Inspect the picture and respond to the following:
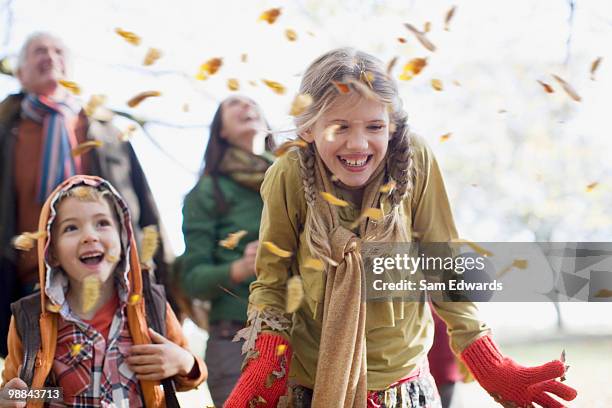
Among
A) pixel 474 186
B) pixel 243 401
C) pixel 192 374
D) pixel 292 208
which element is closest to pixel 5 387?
pixel 192 374

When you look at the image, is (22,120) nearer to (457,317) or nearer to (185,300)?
(185,300)

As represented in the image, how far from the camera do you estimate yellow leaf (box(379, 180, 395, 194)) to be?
1852 mm

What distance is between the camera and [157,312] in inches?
90.0

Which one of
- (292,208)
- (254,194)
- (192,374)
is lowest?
(192,374)

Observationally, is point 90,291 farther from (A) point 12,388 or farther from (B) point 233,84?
(B) point 233,84

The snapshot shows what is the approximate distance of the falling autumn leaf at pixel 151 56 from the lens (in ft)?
9.61

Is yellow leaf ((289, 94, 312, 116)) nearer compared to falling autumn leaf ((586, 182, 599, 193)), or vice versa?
yellow leaf ((289, 94, 312, 116))

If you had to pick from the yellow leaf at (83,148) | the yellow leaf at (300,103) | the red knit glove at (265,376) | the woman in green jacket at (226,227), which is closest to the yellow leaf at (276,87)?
the woman in green jacket at (226,227)

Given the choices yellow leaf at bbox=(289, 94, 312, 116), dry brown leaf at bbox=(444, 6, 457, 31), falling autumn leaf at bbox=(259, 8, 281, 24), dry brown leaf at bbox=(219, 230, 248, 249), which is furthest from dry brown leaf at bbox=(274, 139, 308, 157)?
dry brown leaf at bbox=(444, 6, 457, 31)

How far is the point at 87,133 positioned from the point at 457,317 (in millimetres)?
1457

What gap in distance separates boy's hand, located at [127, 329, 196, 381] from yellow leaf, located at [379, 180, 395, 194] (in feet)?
2.56

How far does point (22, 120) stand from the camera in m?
2.65

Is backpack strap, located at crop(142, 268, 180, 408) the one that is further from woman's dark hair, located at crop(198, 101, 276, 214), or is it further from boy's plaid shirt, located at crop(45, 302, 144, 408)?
woman's dark hair, located at crop(198, 101, 276, 214)

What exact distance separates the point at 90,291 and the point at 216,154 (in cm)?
75
